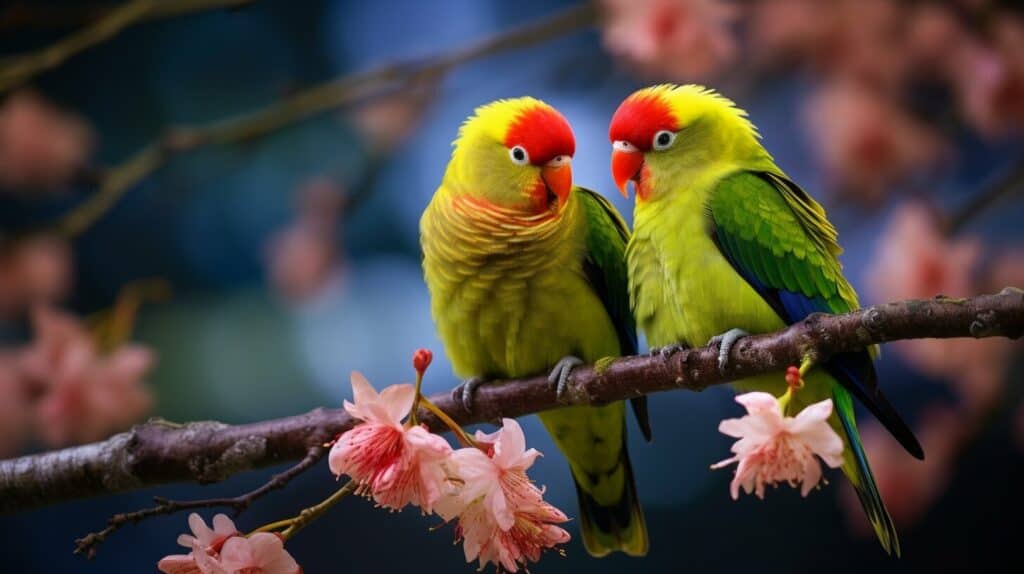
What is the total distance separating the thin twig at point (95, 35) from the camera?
1630 mm

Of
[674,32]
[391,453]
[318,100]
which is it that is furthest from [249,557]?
[318,100]

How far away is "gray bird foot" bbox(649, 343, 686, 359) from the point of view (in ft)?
3.36

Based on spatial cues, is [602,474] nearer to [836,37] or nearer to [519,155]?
[519,155]

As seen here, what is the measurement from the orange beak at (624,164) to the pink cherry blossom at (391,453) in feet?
1.08

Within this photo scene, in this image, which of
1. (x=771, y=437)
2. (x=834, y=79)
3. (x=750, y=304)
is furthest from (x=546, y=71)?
(x=771, y=437)

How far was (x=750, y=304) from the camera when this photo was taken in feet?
3.58

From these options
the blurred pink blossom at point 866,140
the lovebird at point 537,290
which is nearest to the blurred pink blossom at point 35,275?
the lovebird at point 537,290

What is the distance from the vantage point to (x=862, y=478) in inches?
38.9

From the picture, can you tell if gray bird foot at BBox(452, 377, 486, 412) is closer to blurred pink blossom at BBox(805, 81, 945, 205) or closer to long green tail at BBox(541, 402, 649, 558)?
long green tail at BBox(541, 402, 649, 558)

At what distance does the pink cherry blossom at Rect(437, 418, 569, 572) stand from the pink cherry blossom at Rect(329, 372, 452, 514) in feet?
0.09

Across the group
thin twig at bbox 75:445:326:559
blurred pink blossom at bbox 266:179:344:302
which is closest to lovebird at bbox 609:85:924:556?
thin twig at bbox 75:445:326:559

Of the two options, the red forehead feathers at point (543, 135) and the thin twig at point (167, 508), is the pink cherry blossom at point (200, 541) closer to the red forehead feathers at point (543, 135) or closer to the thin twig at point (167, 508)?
the thin twig at point (167, 508)

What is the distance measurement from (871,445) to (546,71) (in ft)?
3.09

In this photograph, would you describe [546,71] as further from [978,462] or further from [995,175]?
[978,462]
